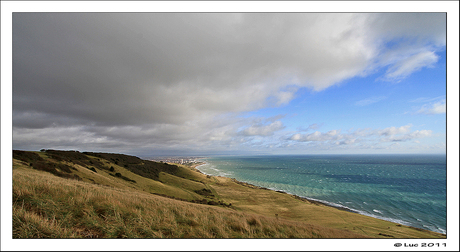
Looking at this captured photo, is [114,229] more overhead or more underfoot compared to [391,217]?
more overhead

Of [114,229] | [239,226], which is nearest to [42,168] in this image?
[114,229]

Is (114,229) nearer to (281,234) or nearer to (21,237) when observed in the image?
(21,237)

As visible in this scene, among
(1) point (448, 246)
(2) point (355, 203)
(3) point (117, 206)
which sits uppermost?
(3) point (117, 206)

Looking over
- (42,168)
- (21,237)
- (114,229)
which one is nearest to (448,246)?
(114,229)

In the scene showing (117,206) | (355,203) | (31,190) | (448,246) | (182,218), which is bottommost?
(355,203)

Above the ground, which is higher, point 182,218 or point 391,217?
point 182,218


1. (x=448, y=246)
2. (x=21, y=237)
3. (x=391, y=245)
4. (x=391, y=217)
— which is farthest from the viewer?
(x=391, y=217)

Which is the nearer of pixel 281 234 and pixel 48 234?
pixel 48 234

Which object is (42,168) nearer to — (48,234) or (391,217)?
(48,234)

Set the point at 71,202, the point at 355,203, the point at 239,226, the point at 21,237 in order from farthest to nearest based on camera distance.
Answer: the point at 355,203, the point at 239,226, the point at 71,202, the point at 21,237
